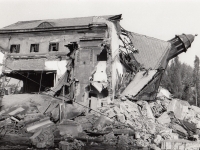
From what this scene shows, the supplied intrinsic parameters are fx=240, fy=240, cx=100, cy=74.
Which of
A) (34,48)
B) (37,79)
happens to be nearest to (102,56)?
(34,48)

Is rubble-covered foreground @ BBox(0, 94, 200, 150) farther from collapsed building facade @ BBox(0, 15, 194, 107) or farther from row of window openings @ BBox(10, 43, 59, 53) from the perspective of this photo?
row of window openings @ BBox(10, 43, 59, 53)

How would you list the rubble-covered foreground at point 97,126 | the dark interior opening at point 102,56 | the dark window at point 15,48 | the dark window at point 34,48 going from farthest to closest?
1. the dark window at point 15,48
2. the dark window at point 34,48
3. the dark interior opening at point 102,56
4. the rubble-covered foreground at point 97,126

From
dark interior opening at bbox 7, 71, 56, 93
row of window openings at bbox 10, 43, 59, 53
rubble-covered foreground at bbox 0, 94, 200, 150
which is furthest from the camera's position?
dark interior opening at bbox 7, 71, 56, 93

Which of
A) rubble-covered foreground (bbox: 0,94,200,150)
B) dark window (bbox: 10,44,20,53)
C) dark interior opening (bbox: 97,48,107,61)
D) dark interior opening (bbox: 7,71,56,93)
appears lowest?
rubble-covered foreground (bbox: 0,94,200,150)

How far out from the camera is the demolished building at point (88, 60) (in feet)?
60.0

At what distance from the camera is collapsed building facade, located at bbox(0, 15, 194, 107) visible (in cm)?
1861

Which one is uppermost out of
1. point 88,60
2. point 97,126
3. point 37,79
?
point 88,60

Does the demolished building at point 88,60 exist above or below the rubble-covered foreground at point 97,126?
above

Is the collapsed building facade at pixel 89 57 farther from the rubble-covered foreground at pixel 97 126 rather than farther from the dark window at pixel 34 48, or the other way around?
the rubble-covered foreground at pixel 97 126

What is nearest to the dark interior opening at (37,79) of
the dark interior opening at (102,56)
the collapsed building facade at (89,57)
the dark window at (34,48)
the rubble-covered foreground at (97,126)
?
the collapsed building facade at (89,57)

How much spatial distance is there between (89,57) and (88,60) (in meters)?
0.26

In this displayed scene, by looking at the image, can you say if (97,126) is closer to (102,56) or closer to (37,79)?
(102,56)

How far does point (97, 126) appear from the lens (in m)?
12.7

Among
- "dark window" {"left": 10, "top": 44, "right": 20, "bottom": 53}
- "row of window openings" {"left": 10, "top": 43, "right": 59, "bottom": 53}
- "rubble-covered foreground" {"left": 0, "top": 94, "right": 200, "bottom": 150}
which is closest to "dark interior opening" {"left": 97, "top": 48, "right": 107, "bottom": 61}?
"rubble-covered foreground" {"left": 0, "top": 94, "right": 200, "bottom": 150}
